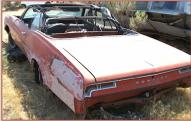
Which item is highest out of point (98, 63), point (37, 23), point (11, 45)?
point (37, 23)

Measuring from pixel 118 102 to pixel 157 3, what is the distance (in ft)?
14.8

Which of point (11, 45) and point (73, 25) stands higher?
point (73, 25)

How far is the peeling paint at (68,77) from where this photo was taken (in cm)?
418

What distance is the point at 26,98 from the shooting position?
5445mm

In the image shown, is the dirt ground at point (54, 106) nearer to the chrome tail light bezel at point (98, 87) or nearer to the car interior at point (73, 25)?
the chrome tail light bezel at point (98, 87)

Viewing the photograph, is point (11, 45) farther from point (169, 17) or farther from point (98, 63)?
point (98, 63)

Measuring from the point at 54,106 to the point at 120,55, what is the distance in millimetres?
1239

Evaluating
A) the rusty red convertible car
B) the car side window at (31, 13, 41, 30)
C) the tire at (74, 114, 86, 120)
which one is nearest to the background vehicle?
the rusty red convertible car

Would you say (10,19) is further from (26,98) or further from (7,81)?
(26,98)

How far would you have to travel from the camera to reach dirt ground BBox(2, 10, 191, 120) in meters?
4.91

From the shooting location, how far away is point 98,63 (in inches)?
179

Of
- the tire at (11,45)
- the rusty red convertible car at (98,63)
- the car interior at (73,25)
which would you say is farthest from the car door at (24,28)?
the tire at (11,45)

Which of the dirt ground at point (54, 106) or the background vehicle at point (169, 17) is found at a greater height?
the background vehicle at point (169, 17)

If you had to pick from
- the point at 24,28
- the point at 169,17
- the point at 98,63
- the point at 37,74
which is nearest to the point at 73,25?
the point at 24,28
